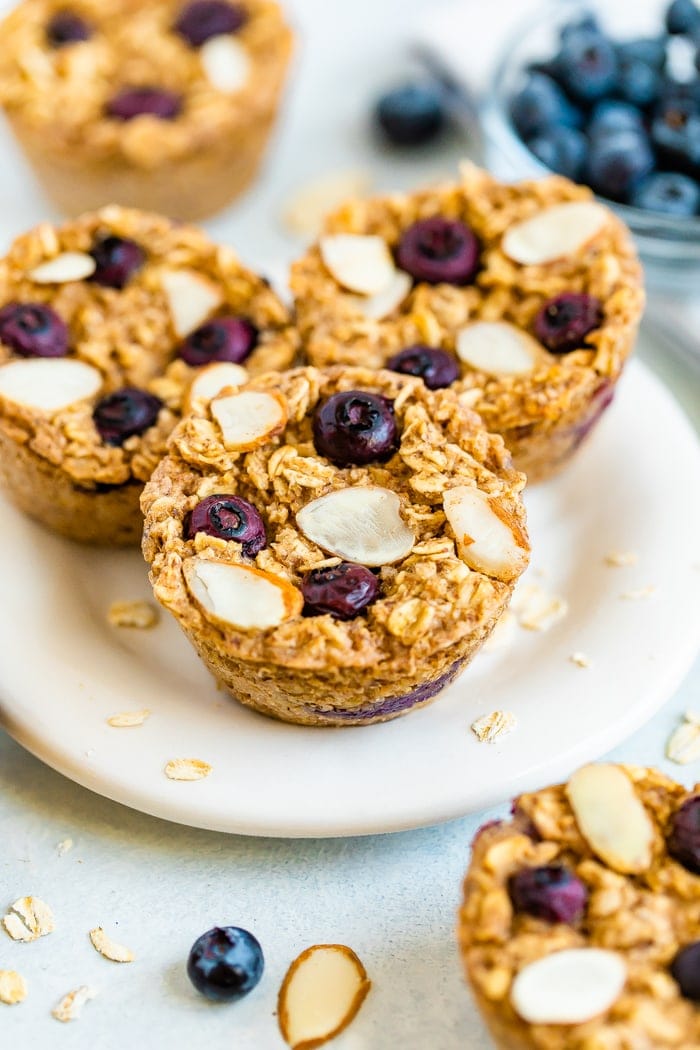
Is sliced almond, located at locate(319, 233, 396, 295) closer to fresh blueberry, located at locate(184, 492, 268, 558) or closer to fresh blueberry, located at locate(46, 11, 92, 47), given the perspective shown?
fresh blueberry, located at locate(184, 492, 268, 558)

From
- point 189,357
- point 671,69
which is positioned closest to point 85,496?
point 189,357

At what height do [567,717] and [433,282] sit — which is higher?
[433,282]

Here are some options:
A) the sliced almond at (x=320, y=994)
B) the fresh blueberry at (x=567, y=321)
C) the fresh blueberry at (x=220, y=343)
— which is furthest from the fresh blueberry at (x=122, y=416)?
the sliced almond at (x=320, y=994)

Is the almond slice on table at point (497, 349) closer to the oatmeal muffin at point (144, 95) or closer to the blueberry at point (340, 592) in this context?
the blueberry at point (340, 592)

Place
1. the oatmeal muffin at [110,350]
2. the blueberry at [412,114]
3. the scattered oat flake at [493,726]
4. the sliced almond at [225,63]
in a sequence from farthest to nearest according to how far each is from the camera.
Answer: the blueberry at [412,114]
the sliced almond at [225,63]
the oatmeal muffin at [110,350]
the scattered oat flake at [493,726]

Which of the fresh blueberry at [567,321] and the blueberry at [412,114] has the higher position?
the fresh blueberry at [567,321]

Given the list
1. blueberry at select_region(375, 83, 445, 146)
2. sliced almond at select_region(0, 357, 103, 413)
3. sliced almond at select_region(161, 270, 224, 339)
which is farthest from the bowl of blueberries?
sliced almond at select_region(0, 357, 103, 413)

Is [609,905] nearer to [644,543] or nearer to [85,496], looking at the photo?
[644,543]
